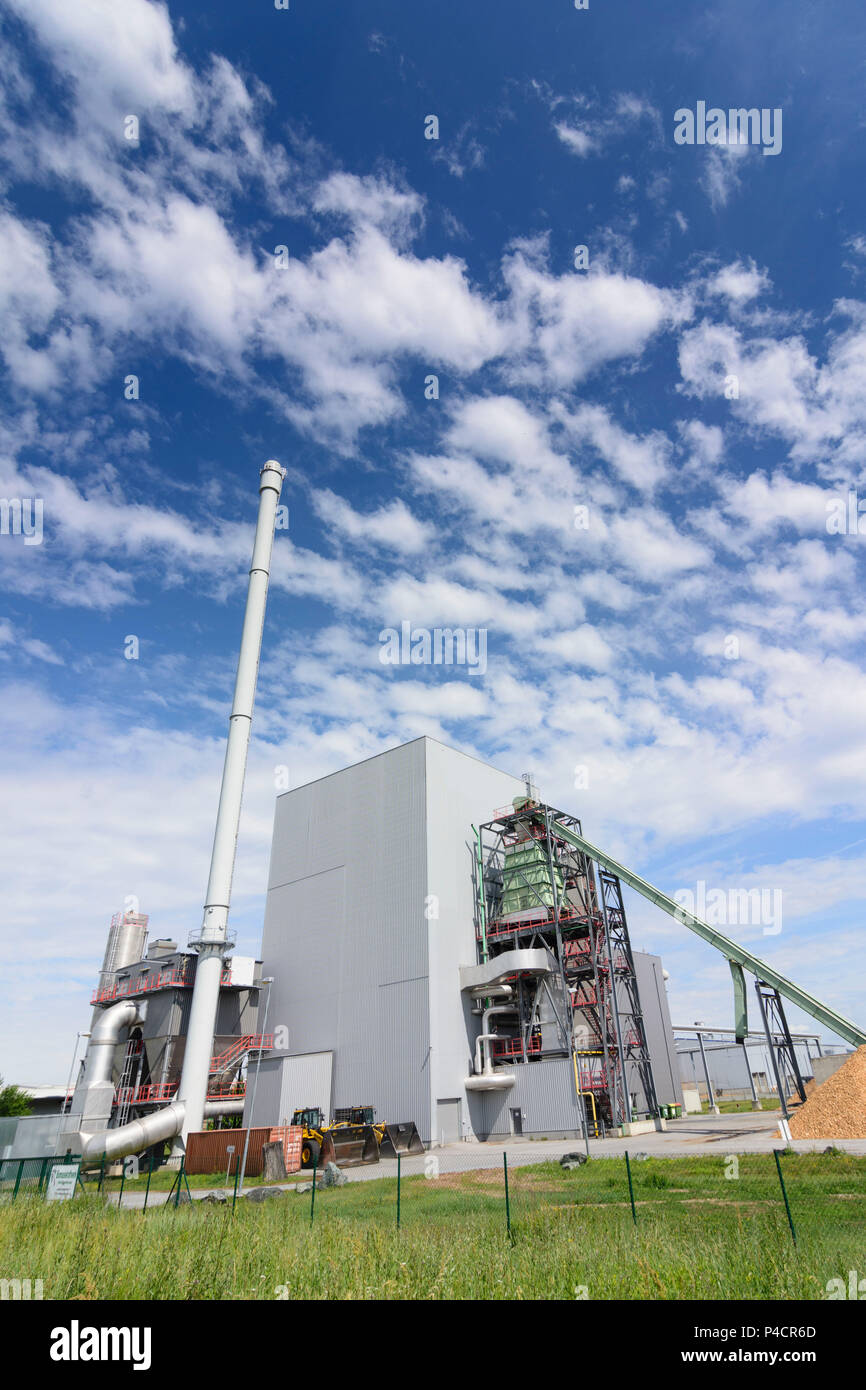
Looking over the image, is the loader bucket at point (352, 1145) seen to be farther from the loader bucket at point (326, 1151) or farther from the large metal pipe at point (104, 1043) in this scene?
the large metal pipe at point (104, 1043)

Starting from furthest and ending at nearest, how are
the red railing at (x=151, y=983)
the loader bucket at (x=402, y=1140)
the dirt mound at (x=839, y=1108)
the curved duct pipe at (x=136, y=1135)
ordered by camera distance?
the red railing at (x=151, y=983), the loader bucket at (x=402, y=1140), the curved duct pipe at (x=136, y=1135), the dirt mound at (x=839, y=1108)

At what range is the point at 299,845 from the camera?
44.5 meters

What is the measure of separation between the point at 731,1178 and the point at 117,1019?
33.2m

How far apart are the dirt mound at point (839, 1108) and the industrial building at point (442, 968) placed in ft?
31.8

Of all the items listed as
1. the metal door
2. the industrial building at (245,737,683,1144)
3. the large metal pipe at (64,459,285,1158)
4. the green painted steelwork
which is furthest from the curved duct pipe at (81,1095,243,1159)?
the green painted steelwork

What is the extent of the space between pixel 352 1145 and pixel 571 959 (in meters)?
13.6

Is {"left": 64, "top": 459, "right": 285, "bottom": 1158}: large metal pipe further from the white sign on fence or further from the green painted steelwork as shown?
the green painted steelwork

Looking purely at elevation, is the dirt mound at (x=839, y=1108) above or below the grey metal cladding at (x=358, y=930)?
below

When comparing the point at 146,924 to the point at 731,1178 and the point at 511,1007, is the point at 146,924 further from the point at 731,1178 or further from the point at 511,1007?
the point at 731,1178

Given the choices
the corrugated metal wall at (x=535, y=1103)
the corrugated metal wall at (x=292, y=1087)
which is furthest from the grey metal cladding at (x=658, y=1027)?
the corrugated metal wall at (x=292, y=1087)

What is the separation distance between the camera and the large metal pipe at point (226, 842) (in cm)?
3222

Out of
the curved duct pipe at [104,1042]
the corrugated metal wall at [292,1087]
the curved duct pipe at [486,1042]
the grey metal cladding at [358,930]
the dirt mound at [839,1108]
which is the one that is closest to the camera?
the dirt mound at [839,1108]

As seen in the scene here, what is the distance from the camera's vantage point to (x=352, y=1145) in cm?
2797
